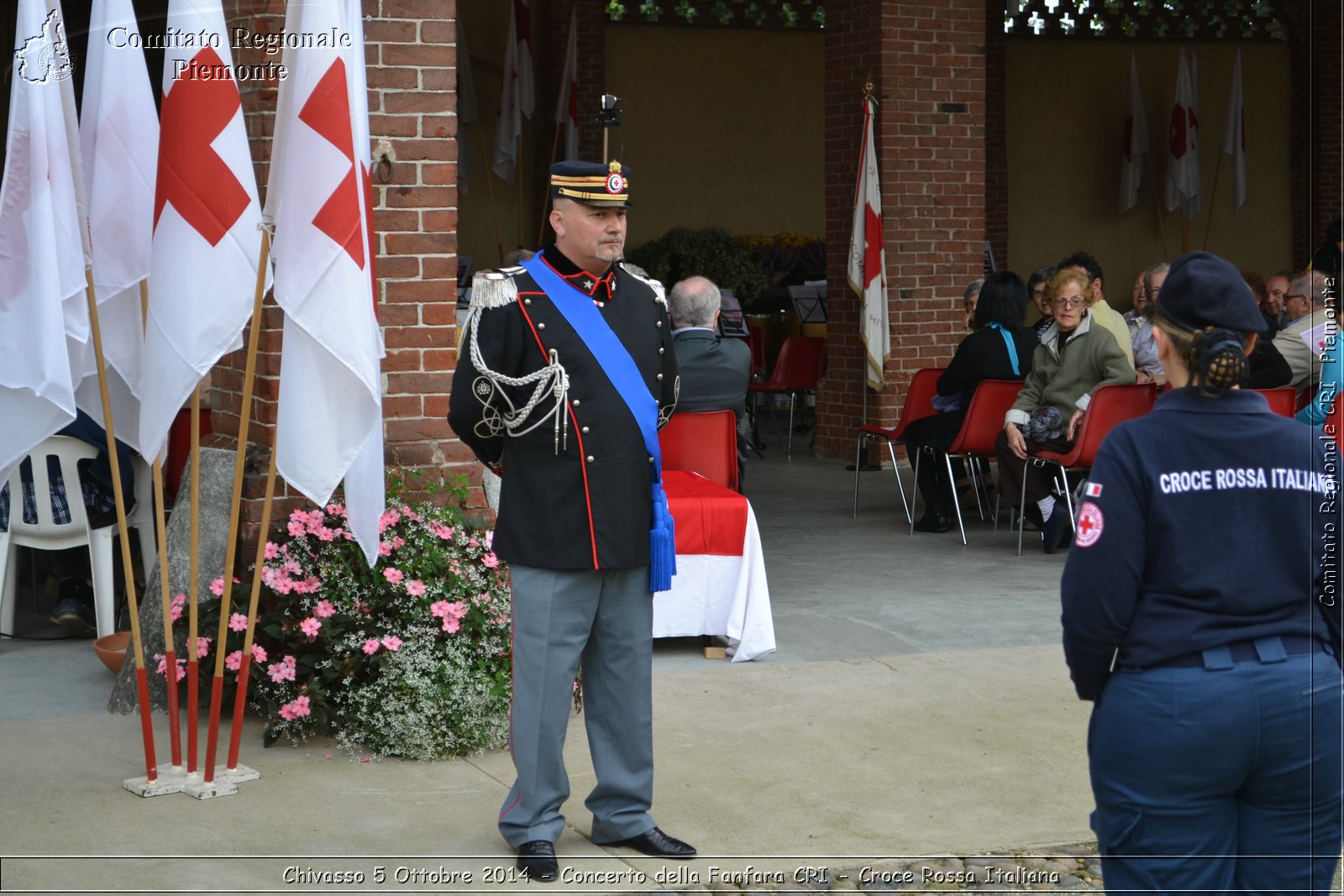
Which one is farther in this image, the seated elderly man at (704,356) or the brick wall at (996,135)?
the brick wall at (996,135)

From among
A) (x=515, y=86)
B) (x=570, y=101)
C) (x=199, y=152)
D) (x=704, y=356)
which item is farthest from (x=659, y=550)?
(x=570, y=101)

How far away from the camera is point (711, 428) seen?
6594 mm

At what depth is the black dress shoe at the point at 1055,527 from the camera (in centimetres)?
821

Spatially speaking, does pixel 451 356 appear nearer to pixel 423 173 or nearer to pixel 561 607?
pixel 423 173

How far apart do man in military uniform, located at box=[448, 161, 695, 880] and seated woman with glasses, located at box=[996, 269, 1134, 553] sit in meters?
4.50

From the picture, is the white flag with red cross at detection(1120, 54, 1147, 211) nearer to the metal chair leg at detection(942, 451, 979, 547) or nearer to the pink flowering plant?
the metal chair leg at detection(942, 451, 979, 547)

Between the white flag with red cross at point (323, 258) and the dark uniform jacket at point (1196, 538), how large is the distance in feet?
7.48

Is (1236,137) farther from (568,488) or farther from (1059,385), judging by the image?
(568,488)

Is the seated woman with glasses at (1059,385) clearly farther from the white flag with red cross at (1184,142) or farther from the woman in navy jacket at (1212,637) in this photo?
the white flag with red cross at (1184,142)

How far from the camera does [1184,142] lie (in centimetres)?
1888

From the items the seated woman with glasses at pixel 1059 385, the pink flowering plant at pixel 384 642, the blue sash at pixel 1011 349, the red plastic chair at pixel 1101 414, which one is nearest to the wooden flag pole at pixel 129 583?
the pink flowering plant at pixel 384 642

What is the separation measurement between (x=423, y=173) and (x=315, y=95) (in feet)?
3.99

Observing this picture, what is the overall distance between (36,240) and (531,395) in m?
1.37

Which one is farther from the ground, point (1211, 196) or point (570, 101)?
point (570, 101)
